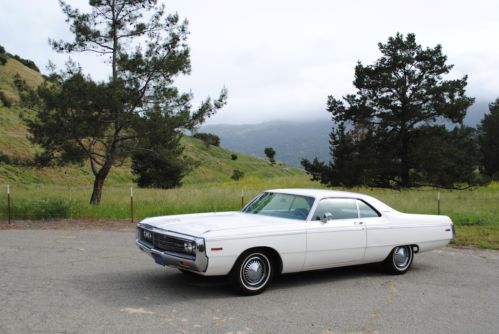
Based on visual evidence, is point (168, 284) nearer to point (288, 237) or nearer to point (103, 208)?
point (288, 237)

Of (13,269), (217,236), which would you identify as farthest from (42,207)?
(217,236)

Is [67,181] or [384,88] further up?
[384,88]

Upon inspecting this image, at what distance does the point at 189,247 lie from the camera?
6.88m

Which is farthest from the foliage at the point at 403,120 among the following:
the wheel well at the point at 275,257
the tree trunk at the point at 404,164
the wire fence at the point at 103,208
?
the wheel well at the point at 275,257

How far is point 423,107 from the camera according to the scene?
33.5 meters

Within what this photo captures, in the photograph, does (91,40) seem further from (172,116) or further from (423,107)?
(423,107)

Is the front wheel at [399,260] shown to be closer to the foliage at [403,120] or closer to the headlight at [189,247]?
the headlight at [189,247]

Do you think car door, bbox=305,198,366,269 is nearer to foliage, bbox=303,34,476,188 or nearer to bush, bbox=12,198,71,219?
bush, bbox=12,198,71,219

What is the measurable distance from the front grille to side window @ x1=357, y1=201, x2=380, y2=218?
3.13 meters

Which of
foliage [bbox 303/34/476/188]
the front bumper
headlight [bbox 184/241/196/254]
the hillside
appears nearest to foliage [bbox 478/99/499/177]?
foliage [bbox 303/34/476/188]

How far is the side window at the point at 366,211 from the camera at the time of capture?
28.3ft

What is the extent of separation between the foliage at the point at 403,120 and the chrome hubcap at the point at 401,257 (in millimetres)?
24112

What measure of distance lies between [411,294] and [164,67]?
1405 centimetres

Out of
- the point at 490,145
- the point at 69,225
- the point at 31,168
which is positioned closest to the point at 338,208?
the point at 69,225
